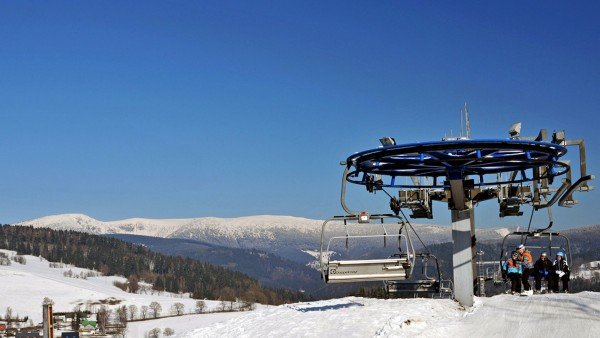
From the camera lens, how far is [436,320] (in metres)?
25.0

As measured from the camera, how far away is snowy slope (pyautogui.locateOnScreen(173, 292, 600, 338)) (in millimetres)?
23281

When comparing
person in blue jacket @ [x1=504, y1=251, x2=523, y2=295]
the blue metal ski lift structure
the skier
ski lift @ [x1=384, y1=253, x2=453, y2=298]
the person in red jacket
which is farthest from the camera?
ski lift @ [x1=384, y1=253, x2=453, y2=298]

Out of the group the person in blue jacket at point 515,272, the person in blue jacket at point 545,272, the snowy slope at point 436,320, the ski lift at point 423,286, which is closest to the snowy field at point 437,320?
the snowy slope at point 436,320

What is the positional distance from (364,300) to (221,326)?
6510mm

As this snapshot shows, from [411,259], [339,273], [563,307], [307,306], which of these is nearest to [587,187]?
[563,307]

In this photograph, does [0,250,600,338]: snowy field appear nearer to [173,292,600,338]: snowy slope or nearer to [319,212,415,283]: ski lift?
[173,292,600,338]: snowy slope

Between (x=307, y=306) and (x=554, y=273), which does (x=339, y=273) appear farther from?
(x=554, y=273)

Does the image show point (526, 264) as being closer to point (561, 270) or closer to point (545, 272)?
point (545, 272)

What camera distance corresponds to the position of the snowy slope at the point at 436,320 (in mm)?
23281

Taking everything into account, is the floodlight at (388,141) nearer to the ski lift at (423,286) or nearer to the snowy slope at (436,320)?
the snowy slope at (436,320)

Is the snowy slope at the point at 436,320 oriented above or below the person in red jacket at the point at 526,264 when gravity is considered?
below

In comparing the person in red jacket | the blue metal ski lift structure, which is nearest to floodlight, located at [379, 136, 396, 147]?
the blue metal ski lift structure

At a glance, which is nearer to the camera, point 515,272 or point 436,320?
point 436,320

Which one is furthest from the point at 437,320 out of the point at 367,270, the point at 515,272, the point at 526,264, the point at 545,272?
the point at 545,272
